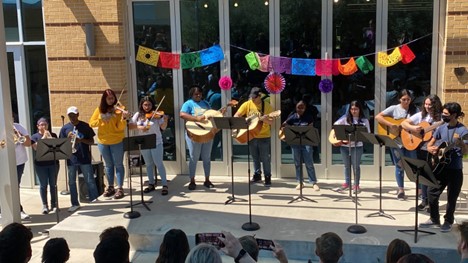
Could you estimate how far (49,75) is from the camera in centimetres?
1013

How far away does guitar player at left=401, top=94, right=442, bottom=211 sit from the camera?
7281 mm

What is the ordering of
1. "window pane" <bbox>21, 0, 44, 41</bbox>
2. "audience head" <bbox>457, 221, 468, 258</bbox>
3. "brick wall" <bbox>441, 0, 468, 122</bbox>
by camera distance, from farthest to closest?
"window pane" <bbox>21, 0, 44, 41</bbox>
"brick wall" <bbox>441, 0, 468, 122</bbox>
"audience head" <bbox>457, 221, 468, 258</bbox>

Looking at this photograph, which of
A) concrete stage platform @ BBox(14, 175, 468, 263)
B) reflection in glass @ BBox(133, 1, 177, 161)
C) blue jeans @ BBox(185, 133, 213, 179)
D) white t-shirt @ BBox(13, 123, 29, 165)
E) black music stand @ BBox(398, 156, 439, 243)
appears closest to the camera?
black music stand @ BBox(398, 156, 439, 243)

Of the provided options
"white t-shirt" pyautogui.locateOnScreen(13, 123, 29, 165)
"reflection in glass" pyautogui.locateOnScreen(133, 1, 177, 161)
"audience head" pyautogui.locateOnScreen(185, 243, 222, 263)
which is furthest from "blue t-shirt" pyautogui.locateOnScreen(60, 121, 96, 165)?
"audience head" pyautogui.locateOnScreen(185, 243, 222, 263)

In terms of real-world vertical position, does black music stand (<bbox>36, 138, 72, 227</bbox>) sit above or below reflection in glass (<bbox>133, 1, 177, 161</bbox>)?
Answer: below

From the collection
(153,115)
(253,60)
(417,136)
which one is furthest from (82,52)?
(417,136)

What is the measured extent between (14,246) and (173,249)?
1151 mm

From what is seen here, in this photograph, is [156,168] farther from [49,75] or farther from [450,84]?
[450,84]

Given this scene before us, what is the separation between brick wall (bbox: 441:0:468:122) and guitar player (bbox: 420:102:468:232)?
2.25 m

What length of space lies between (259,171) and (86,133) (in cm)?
319

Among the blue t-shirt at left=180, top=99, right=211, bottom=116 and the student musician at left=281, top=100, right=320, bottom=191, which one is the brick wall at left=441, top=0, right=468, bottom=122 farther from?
the blue t-shirt at left=180, top=99, right=211, bottom=116

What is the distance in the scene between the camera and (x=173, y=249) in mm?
3865

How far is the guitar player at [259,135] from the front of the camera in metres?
9.31

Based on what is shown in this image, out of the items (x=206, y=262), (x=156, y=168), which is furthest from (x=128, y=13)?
A: (x=206, y=262)
